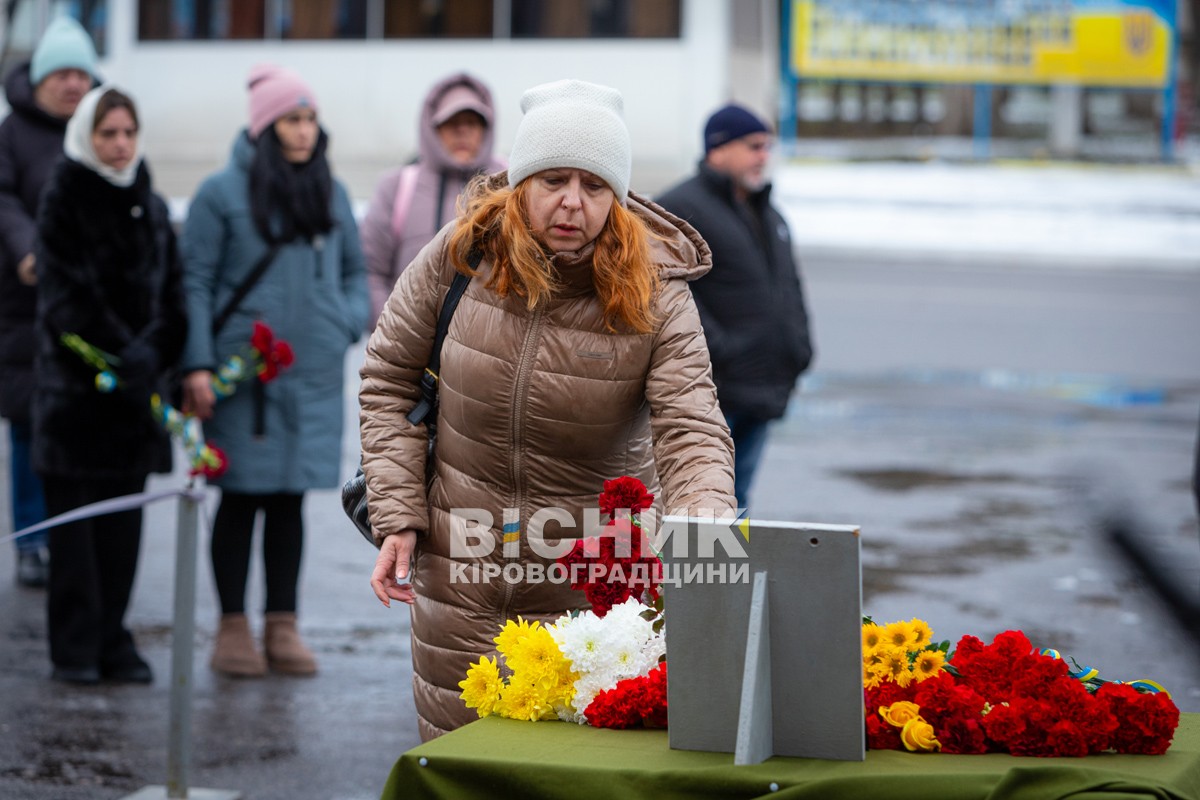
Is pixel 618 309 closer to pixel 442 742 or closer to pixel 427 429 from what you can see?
pixel 427 429

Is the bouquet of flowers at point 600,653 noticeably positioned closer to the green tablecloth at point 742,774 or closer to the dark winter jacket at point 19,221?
the green tablecloth at point 742,774

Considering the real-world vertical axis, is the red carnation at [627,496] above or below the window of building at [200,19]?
below

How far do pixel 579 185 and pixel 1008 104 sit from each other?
3471cm

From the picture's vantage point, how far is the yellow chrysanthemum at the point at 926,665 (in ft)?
9.32

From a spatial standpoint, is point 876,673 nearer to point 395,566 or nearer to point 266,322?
point 395,566

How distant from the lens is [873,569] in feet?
25.1

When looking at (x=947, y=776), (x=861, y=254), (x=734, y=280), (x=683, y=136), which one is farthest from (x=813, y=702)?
(x=683, y=136)

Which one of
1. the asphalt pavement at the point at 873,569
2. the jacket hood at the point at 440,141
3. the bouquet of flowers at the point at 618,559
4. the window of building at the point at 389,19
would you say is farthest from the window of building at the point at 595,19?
the bouquet of flowers at the point at 618,559

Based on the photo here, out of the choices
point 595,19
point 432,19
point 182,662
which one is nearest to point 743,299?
point 182,662

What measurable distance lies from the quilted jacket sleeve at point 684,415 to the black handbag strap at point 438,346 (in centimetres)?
41

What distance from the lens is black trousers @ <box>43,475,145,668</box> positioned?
5812mm

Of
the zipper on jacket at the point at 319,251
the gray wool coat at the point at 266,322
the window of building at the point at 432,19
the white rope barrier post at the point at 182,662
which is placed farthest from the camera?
the window of building at the point at 432,19

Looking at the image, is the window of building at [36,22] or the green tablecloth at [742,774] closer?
the green tablecloth at [742,774]

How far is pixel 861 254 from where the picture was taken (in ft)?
77.0
